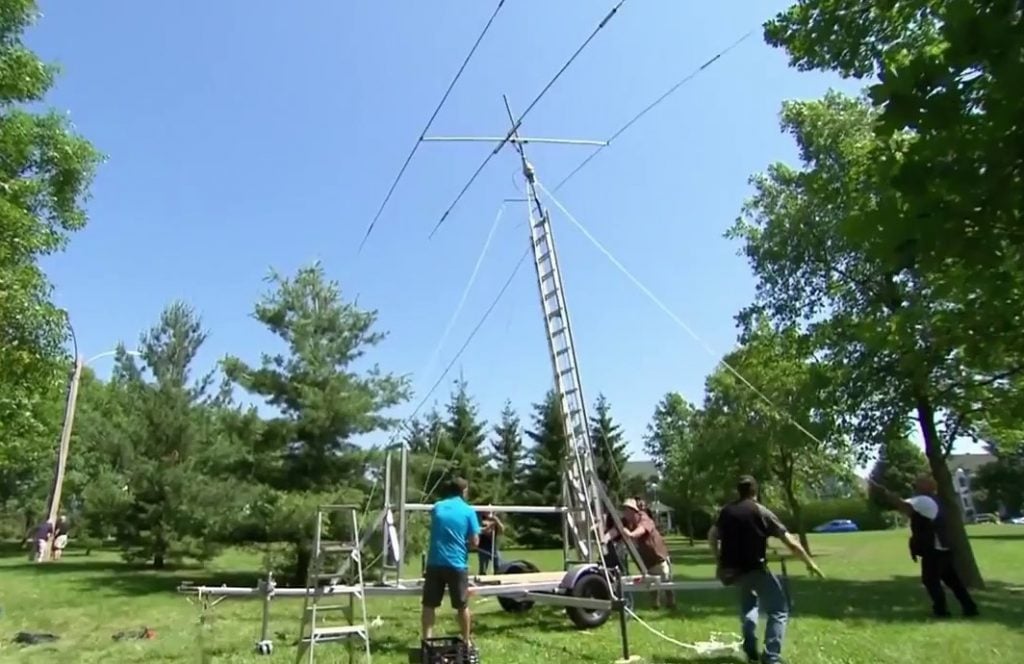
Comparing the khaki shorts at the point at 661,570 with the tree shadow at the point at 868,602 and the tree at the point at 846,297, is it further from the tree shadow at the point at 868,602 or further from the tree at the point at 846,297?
the tree at the point at 846,297

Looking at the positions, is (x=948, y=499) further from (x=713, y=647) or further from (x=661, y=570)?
(x=713, y=647)

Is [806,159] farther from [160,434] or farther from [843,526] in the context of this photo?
[843,526]

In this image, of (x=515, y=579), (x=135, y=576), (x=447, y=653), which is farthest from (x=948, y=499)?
(x=135, y=576)

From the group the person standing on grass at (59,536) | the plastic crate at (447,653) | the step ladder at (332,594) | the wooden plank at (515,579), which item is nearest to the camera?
the plastic crate at (447,653)

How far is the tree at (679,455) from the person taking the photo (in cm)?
3356

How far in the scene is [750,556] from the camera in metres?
7.26

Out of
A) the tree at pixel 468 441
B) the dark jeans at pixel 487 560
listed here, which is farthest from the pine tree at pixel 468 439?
the dark jeans at pixel 487 560

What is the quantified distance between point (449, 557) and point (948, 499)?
1329cm

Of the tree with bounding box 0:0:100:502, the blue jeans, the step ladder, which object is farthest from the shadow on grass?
the blue jeans

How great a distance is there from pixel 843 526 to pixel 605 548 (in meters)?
62.0

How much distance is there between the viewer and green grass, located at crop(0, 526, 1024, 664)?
794cm

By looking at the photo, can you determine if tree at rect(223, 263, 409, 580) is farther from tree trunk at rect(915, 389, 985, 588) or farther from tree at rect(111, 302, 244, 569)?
tree trunk at rect(915, 389, 985, 588)

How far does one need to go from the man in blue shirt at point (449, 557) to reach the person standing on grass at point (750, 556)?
7.56 feet

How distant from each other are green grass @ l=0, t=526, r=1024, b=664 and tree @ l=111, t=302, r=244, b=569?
5.16 meters
